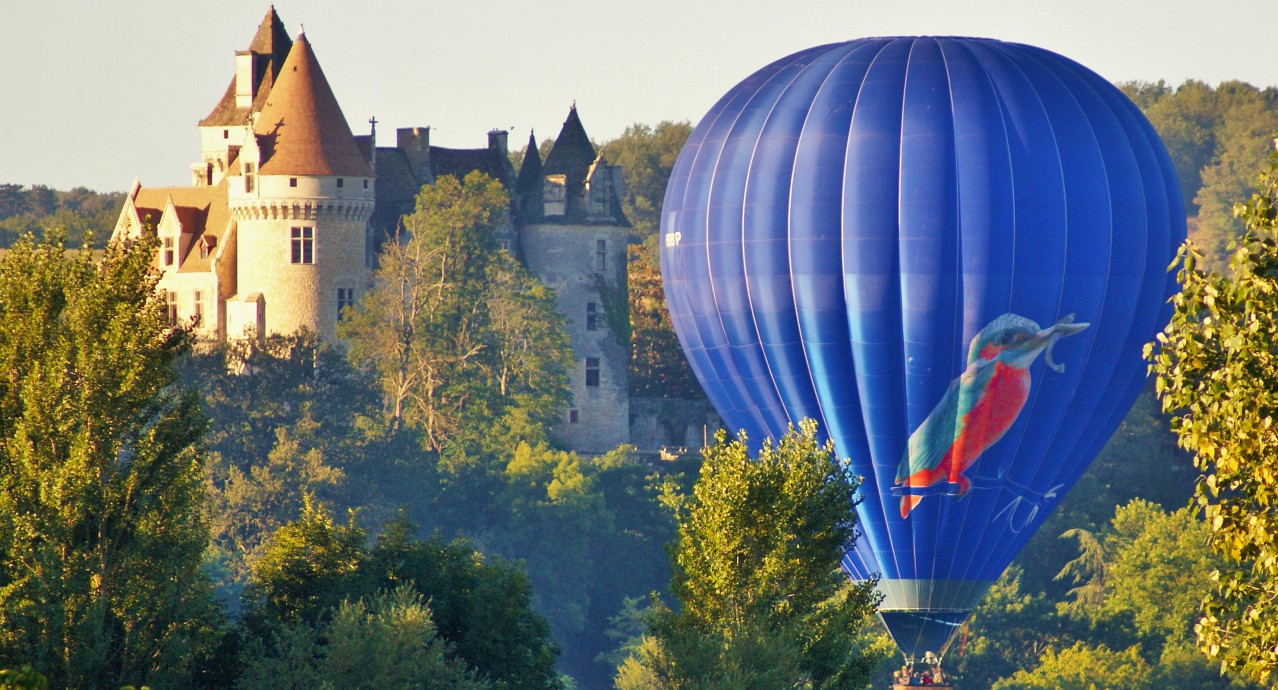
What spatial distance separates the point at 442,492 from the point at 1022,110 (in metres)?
35.7

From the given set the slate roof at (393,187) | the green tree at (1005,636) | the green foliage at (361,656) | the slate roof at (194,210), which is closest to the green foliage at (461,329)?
the slate roof at (393,187)

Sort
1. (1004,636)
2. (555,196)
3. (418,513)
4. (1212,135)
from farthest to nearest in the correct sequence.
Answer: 1. (1212,135)
2. (555,196)
3. (418,513)
4. (1004,636)

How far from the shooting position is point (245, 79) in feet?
277

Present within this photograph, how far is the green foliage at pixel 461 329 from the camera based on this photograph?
7931 centimetres

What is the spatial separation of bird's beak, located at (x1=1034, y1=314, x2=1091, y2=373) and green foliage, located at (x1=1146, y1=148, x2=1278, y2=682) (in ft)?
86.1

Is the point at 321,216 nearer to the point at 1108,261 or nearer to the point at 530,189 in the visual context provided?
the point at 530,189

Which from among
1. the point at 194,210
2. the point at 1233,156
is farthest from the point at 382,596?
the point at 1233,156

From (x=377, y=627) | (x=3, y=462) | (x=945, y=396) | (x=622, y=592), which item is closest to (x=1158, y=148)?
(x=945, y=396)

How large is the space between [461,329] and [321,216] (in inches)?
222

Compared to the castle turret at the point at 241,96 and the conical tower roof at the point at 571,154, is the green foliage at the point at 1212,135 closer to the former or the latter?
the conical tower roof at the point at 571,154

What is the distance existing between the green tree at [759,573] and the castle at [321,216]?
4276 centimetres

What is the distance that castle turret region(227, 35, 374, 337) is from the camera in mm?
77125

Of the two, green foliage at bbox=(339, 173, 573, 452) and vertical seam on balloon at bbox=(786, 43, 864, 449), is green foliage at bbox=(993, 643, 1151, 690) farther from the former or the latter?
vertical seam on balloon at bbox=(786, 43, 864, 449)

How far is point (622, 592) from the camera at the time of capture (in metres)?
77.2
